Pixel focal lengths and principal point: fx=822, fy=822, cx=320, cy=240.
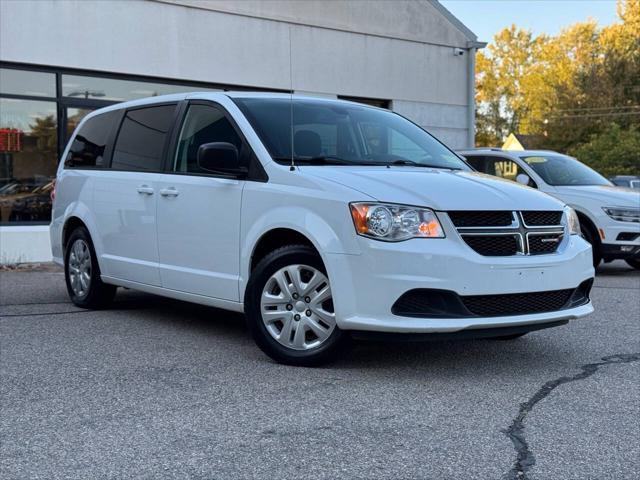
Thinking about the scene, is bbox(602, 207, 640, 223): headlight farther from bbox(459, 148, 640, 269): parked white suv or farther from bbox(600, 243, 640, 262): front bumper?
bbox(600, 243, 640, 262): front bumper

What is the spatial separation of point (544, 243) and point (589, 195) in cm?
600

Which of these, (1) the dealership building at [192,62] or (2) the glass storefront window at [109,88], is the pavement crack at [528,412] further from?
(2) the glass storefront window at [109,88]

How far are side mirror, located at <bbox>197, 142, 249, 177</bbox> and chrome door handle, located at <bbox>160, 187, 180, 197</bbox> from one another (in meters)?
0.60

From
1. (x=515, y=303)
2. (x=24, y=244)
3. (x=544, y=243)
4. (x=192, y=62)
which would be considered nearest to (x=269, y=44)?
(x=192, y=62)

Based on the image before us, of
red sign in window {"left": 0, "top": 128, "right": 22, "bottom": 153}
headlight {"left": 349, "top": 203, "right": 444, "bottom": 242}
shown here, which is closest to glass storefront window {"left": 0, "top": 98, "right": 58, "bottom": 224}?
red sign in window {"left": 0, "top": 128, "right": 22, "bottom": 153}

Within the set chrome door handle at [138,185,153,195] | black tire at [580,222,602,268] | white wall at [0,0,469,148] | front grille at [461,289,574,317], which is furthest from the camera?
white wall at [0,0,469,148]

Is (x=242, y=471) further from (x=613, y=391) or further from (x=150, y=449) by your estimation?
(x=613, y=391)

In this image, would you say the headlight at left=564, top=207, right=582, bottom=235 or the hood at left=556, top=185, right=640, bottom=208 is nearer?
the headlight at left=564, top=207, right=582, bottom=235

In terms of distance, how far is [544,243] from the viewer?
507 cm

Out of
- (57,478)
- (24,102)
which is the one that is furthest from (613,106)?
(57,478)

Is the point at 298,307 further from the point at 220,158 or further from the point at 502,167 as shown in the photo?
the point at 502,167

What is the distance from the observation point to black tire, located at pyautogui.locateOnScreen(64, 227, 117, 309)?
7.30 meters

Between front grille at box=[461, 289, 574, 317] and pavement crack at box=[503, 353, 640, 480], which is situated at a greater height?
front grille at box=[461, 289, 574, 317]

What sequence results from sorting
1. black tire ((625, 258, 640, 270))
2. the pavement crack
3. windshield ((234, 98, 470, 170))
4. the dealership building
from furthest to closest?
the dealership building < black tire ((625, 258, 640, 270)) < windshield ((234, 98, 470, 170)) < the pavement crack
